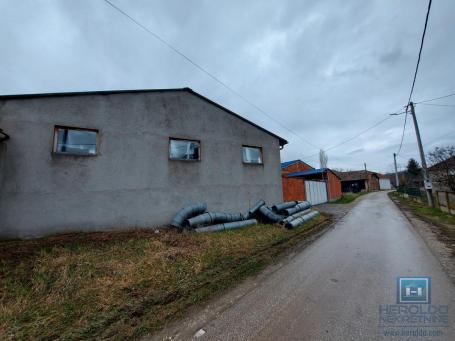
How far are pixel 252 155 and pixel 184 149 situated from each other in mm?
3711

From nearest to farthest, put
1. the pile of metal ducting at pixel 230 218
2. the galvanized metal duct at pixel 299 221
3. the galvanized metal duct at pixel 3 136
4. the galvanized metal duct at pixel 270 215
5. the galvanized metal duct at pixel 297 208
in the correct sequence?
1. the galvanized metal duct at pixel 3 136
2. the pile of metal ducting at pixel 230 218
3. the galvanized metal duct at pixel 299 221
4. the galvanized metal duct at pixel 270 215
5. the galvanized metal duct at pixel 297 208

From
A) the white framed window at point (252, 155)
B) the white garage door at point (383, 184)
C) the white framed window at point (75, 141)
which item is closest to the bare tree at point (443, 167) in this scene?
the white framed window at point (252, 155)

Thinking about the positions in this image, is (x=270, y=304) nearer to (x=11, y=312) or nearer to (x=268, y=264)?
(x=268, y=264)

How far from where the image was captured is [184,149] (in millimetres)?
8266

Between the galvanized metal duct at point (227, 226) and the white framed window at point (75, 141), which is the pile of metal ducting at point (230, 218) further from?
the white framed window at point (75, 141)

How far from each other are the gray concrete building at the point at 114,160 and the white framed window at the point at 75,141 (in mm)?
25

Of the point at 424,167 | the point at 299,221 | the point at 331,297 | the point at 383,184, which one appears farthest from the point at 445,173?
the point at 383,184

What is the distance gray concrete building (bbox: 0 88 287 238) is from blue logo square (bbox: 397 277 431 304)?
6325 mm

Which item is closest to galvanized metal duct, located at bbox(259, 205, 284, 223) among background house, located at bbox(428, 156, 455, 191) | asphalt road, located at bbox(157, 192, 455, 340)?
asphalt road, located at bbox(157, 192, 455, 340)

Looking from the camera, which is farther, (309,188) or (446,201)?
(309,188)

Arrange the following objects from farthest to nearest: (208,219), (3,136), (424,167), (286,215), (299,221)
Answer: (424,167) → (286,215) → (299,221) → (208,219) → (3,136)

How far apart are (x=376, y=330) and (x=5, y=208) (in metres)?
8.28

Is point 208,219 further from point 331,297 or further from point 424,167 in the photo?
point 424,167

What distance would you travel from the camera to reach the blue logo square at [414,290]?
289cm
